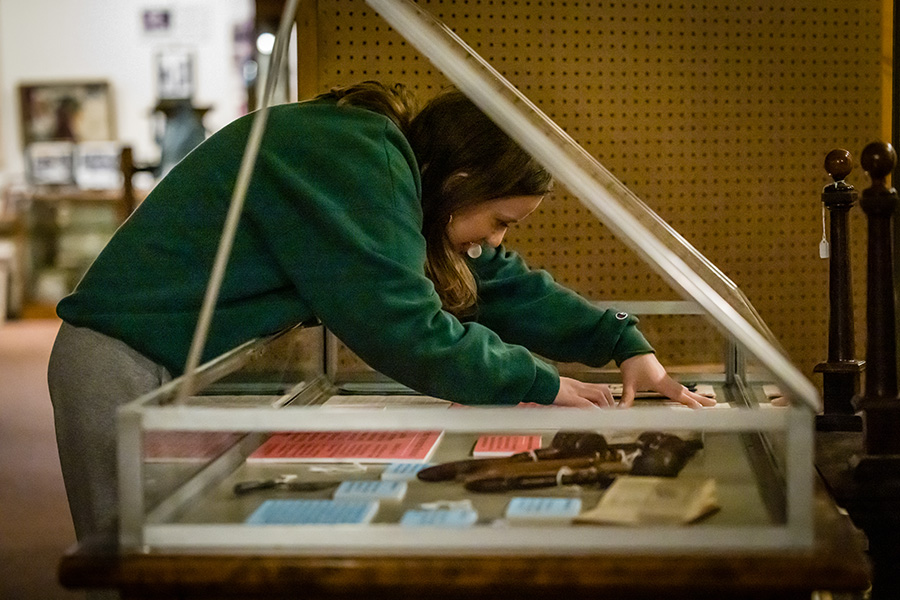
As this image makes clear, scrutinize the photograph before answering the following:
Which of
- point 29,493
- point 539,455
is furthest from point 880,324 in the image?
point 29,493

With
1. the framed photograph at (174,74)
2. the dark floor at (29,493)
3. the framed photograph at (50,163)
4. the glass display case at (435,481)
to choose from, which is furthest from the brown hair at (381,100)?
the framed photograph at (50,163)

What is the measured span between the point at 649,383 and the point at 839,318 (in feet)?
1.11

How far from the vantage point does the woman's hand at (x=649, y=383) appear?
1.47 meters

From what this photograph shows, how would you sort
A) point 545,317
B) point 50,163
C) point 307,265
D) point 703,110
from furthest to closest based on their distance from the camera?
1. point 50,163
2. point 703,110
3. point 545,317
4. point 307,265

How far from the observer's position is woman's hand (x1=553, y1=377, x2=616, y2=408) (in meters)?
1.25

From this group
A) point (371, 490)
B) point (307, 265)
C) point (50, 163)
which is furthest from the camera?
point (50, 163)

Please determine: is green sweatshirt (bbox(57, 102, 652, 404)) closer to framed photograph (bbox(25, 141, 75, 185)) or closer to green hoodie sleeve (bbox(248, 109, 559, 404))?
green hoodie sleeve (bbox(248, 109, 559, 404))

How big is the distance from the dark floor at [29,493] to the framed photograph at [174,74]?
3156mm

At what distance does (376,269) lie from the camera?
1125 millimetres

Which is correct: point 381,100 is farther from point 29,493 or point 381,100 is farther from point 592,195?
point 29,493

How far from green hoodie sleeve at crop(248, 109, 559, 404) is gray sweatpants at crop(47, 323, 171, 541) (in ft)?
0.94

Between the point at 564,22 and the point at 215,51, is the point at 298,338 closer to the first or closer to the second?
the point at 564,22

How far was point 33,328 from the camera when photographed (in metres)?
7.78

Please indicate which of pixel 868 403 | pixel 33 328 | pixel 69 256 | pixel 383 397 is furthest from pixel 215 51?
pixel 868 403
